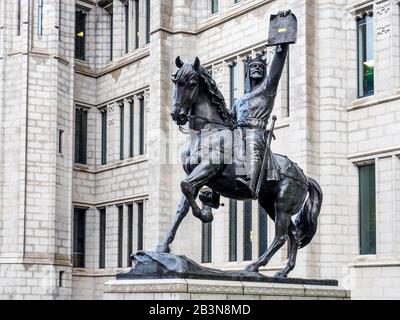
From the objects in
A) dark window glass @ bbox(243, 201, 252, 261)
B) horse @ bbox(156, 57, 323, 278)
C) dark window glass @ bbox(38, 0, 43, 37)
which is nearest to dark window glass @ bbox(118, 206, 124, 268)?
dark window glass @ bbox(38, 0, 43, 37)

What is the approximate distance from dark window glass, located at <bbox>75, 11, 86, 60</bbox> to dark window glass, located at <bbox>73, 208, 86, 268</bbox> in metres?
6.51

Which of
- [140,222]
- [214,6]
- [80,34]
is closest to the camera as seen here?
[214,6]

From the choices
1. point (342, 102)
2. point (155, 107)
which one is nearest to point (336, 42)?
point (342, 102)

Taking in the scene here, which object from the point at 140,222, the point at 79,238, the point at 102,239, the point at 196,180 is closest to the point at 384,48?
the point at 140,222

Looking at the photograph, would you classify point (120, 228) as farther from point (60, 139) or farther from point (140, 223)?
point (60, 139)

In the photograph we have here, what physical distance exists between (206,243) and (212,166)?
58.9ft

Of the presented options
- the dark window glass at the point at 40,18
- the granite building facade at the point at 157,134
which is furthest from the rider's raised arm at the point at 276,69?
the dark window glass at the point at 40,18

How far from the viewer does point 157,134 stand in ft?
97.4

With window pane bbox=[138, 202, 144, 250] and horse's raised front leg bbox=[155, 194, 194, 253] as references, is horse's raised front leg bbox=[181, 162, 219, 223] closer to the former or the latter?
horse's raised front leg bbox=[155, 194, 194, 253]

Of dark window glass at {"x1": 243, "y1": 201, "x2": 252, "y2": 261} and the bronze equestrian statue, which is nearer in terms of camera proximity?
the bronze equestrian statue

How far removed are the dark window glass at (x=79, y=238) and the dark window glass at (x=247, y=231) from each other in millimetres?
9781

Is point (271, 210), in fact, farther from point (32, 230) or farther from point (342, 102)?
point (32, 230)

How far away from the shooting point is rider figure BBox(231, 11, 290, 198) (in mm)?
11365

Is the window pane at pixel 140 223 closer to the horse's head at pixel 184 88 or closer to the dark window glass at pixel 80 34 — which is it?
the dark window glass at pixel 80 34
